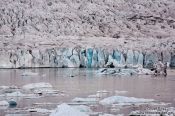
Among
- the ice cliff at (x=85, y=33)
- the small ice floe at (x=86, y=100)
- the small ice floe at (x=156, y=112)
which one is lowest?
the small ice floe at (x=86, y=100)

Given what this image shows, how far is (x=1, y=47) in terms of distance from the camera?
29312 mm

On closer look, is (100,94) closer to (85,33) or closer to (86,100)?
(86,100)

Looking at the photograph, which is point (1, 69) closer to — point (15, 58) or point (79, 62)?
point (15, 58)

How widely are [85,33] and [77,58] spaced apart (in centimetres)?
787

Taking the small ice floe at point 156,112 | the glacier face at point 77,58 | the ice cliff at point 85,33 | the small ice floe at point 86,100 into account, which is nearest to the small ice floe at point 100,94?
the small ice floe at point 86,100

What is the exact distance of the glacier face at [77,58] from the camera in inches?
1071

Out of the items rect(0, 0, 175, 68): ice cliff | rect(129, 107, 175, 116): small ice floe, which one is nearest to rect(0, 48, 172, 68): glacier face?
rect(0, 0, 175, 68): ice cliff

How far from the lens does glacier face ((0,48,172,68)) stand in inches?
1071

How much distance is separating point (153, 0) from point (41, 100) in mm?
30714

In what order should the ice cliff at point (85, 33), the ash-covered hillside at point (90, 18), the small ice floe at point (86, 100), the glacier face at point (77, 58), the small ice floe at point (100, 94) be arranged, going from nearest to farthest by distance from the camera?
the small ice floe at point (86, 100)
the small ice floe at point (100, 94)
the glacier face at point (77, 58)
the ice cliff at point (85, 33)
the ash-covered hillside at point (90, 18)

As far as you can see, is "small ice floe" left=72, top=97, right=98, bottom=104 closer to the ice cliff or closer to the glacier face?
the ice cliff

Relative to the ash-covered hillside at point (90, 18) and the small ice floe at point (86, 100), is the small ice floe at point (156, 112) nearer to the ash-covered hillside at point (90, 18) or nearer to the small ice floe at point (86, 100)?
the small ice floe at point (86, 100)

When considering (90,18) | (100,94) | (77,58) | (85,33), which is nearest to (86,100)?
(100,94)

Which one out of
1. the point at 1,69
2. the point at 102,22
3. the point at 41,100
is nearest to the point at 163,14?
the point at 102,22
